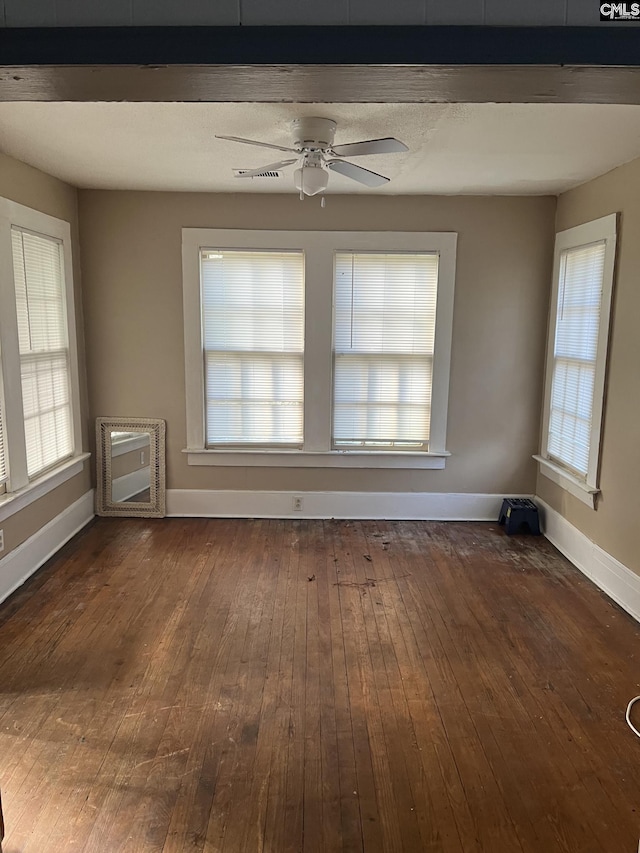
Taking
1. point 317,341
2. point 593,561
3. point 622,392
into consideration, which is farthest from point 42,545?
point 622,392

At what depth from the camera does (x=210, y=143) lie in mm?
3230

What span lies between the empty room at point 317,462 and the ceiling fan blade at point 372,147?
0.09ft

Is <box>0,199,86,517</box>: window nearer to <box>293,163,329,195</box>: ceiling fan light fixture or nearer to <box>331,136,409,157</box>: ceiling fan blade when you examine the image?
<box>293,163,329,195</box>: ceiling fan light fixture

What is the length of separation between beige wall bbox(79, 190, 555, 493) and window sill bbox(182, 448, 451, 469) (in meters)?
0.08

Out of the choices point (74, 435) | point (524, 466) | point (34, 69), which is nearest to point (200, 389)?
point (74, 435)

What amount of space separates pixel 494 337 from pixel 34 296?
3.46 meters

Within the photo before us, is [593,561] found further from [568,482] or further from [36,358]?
[36,358]

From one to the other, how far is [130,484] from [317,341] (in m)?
1.99

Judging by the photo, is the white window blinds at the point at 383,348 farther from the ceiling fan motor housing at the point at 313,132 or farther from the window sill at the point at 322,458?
the ceiling fan motor housing at the point at 313,132

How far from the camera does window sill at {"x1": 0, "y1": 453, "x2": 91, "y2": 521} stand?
11.6 ft

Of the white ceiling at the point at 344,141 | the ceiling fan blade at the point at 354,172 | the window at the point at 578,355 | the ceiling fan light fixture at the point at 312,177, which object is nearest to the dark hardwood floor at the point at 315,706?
the window at the point at 578,355

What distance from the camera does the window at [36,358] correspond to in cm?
354

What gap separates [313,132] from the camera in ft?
9.22

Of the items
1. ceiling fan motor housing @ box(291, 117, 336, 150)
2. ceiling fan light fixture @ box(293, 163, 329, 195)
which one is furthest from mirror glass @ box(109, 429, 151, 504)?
ceiling fan motor housing @ box(291, 117, 336, 150)
